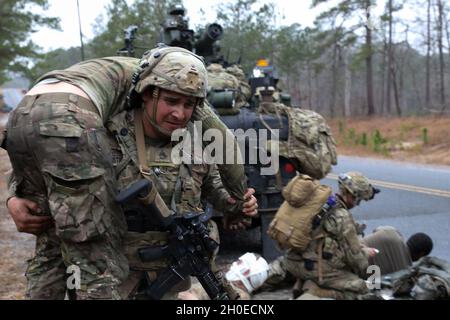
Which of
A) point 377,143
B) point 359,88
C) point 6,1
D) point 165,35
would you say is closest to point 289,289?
point 165,35

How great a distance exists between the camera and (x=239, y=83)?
7.19 m

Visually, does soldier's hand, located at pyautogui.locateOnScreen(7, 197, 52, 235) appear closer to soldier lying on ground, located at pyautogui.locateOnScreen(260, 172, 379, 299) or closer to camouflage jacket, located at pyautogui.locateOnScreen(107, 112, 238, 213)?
camouflage jacket, located at pyautogui.locateOnScreen(107, 112, 238, 213)

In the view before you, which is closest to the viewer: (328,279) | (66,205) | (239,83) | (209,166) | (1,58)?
(66,205)

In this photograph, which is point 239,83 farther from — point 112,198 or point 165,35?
point 112,198

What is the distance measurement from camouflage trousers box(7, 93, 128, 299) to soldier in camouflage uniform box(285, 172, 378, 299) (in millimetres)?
2562

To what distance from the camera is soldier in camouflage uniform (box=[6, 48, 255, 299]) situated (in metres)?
2.17

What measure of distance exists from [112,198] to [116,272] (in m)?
0.32

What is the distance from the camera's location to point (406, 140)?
67.2 ft

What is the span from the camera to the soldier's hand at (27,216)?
2.46m

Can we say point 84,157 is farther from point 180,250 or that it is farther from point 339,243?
point 339,243

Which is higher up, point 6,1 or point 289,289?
point 6,1

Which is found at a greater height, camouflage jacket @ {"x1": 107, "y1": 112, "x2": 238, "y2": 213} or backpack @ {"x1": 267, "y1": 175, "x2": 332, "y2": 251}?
camouflage jacket @ {"x1": 107, "y1": 112, "x2": 238, "y2": 213}

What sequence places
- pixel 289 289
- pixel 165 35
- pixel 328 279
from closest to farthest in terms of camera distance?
pixel 328 279 → pixel 289 289 → pixel 165 35

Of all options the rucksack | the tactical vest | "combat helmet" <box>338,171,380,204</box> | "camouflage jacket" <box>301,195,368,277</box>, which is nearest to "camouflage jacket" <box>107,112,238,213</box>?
the tactical vest
